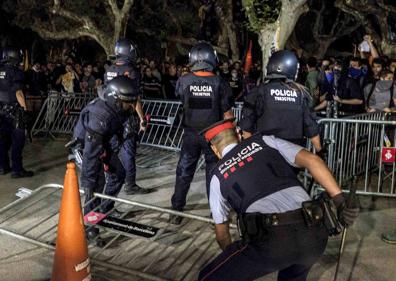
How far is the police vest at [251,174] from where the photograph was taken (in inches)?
98.0

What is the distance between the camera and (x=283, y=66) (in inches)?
181

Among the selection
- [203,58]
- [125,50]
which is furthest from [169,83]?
[203,58]

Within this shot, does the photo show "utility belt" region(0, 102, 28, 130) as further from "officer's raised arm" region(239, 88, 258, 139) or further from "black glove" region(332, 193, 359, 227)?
"black glove" region(332, 193, 359, 227)

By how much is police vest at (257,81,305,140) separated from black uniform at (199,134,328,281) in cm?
206

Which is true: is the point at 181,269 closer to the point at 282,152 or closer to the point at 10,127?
the point at 282,152

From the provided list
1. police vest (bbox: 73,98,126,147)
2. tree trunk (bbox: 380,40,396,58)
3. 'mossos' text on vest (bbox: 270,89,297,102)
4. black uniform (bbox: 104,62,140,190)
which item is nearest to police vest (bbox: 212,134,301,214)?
'mossos' text on vest (bbox: 270,89,297,102)

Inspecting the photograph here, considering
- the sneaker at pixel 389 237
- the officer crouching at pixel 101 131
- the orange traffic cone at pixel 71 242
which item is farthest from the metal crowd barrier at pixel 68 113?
the orange traffic cone at pixel 71 242

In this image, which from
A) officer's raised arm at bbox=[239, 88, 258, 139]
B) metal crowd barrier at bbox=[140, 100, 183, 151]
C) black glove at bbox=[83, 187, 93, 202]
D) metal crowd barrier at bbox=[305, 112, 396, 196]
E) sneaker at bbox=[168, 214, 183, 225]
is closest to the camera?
black glove at bbox=[83, 187, 93, 202]

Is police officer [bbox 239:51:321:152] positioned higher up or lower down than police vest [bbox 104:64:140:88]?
lower down

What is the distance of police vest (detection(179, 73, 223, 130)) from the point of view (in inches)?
209

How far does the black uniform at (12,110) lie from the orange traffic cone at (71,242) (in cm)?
392

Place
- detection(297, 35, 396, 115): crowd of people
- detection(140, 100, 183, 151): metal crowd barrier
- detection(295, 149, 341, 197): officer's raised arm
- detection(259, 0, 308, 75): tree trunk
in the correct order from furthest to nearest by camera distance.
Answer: detection(259, 0, 308, 75): tree trunk < detection(140, 100, 183, 151): metal crowd barrier < detection(297, 35, 396, 115): crowd of people < detection(295, 149, 341, 197): officer's raised arm

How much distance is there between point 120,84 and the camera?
461 cm

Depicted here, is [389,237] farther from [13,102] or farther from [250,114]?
[13,102]
